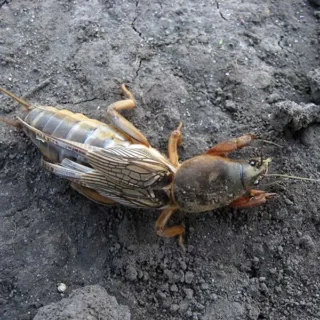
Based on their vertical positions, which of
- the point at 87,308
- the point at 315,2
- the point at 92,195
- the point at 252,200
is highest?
the point at 315,2

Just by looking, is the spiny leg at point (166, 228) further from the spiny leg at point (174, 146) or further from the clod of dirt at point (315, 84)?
the clod of dirt at point (315, 84)

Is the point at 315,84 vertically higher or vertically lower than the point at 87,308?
higher

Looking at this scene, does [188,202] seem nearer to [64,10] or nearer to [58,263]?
[58,263]

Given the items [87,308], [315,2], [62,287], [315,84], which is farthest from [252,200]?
[315,2]

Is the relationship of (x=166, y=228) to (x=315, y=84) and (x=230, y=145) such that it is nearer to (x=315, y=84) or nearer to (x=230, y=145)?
(x=230, y=145)

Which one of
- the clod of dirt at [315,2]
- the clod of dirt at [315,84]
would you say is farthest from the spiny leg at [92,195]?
the clod of dirt at [315,2]

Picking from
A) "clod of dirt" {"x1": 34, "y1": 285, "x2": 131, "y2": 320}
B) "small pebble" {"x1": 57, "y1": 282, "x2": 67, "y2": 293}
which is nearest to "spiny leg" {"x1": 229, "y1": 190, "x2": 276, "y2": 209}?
"clod of dirt" {"x1": 34, "y1": 285, "x2": 131, "y2": 320}

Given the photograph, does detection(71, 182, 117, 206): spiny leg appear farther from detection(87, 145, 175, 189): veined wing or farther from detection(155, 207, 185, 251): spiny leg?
detection(155, 207, 185, 251): spiny leg

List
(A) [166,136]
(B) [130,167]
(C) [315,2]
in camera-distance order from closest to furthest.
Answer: (B) [130,167] → (A) [166,136] → (C) [315,2]
